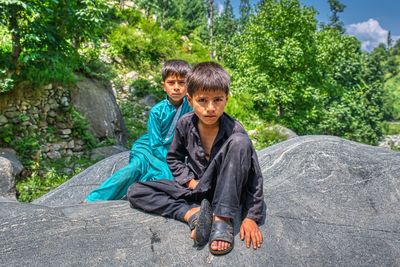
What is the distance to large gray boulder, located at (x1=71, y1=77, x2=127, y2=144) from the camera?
8.31 meters

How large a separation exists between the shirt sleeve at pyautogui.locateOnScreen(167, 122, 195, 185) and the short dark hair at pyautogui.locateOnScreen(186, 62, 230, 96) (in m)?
0.37

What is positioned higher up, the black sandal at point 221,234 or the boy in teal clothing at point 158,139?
Answer: the boy in teal clothing at point 158,139

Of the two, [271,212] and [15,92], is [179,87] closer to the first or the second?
[271,212]

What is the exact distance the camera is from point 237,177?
84.0 inches

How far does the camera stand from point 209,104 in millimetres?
2264

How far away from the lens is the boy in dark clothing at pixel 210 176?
212cm

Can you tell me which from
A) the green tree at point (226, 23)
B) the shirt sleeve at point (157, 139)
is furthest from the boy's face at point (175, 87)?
the green tree at point (226, 23)

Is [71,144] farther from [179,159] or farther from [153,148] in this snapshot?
[179,159]

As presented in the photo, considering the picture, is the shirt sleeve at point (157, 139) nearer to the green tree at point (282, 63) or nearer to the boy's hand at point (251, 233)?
the boy's hand at point (251, 233)

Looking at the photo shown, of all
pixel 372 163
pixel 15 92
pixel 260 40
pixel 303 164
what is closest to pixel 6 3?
pixel 15 92

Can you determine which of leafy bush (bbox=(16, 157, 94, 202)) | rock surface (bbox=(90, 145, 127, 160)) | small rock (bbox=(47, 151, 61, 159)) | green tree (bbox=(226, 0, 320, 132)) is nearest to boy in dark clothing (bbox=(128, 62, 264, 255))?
leafy bush (bbox=(16, 157, 94, 202))

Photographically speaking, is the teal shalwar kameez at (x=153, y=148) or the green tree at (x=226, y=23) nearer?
the teal shalwar kameez at (x=153, y=148)

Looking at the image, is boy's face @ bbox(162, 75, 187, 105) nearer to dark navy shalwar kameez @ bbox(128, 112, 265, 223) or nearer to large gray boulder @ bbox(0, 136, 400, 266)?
dark navy shalwar kameez @ bbox(128, 112, 265, 223)

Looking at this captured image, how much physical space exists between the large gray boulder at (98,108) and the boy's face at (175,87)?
18.7 feet
